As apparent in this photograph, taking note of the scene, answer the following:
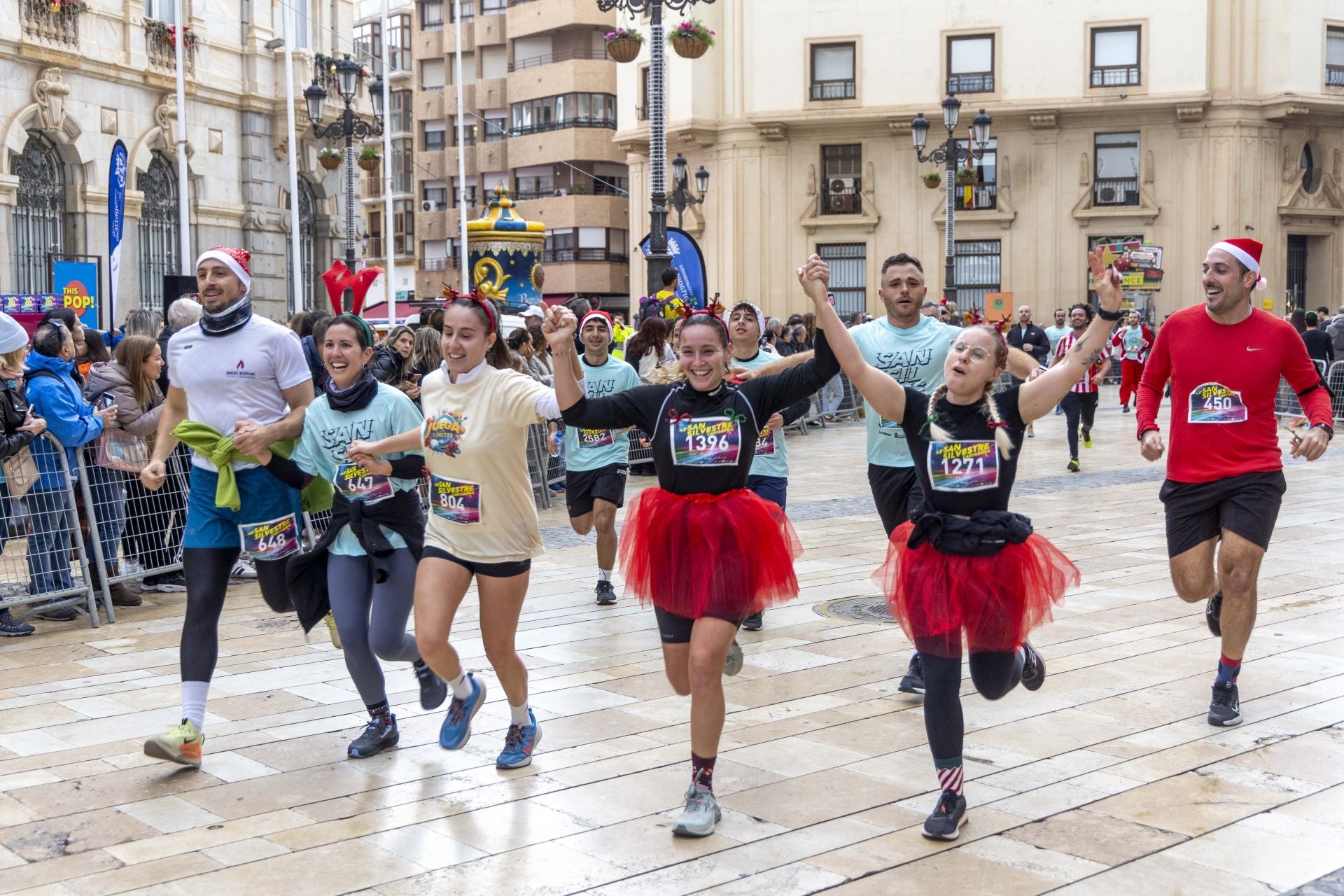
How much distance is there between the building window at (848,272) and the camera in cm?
4400

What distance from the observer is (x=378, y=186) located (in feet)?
217

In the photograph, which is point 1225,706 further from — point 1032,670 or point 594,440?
point 594,440

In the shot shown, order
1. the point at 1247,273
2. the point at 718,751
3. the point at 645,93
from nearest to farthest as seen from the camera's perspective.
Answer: the point at 718,751 < the point at 1247,273 < the point at 645,93

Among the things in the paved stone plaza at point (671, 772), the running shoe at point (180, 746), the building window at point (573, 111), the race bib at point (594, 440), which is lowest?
the paved stone plaza at point (671, 772)

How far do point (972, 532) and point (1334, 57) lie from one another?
42.6 meters

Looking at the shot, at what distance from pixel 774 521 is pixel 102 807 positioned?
2755 mm

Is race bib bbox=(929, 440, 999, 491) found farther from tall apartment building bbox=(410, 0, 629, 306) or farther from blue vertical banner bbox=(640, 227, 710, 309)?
tall apartment building bbox=(410, 0, 629, 306)

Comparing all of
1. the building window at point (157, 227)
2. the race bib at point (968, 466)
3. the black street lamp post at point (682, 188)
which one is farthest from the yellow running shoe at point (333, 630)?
the building window at point (157, 227)

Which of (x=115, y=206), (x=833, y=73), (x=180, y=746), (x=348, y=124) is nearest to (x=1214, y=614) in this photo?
(x=180, y=746)

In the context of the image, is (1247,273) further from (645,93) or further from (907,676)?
(645,93)

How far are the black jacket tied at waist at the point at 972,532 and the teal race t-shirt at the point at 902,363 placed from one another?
5.81 feet

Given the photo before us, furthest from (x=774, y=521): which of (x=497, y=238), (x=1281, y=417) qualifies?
(x=497, y=238)

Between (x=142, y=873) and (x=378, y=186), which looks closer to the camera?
(x=142, y=873)

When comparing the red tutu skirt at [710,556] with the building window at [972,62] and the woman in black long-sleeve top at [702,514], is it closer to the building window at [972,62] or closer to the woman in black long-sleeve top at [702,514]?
the woman in black long-sleeve top at [702,514]
